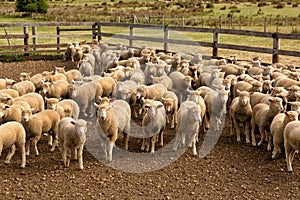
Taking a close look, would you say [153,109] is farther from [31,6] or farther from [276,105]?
[31,6]

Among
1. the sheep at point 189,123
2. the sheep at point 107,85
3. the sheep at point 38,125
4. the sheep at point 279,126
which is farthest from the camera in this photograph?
the sheep at point 107,85

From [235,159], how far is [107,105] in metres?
2.66

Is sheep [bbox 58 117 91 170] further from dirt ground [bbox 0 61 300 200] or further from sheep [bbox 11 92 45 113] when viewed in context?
sheep [bbox 11 92 45 113]

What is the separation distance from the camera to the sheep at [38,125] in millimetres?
8031

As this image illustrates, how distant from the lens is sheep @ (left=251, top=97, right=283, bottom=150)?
27.6 ft

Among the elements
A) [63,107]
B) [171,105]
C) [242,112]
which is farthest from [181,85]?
[63,107]

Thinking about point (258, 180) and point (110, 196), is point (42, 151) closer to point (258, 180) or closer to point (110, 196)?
point (110, 196)

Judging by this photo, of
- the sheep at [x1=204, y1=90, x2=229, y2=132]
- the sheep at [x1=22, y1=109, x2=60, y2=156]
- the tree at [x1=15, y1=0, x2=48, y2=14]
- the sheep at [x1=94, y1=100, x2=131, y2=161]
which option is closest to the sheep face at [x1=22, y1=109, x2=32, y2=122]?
the sheep at [x1=22, y1=109, x2=60, y2=156]

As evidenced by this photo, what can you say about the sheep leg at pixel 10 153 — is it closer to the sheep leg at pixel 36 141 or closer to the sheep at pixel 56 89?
the sheep leg at pixel 36 141

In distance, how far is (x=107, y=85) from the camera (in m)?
11.2

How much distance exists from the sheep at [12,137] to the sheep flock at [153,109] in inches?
0.7

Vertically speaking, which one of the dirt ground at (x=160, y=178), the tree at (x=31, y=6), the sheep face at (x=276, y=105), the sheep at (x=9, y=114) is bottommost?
the dirt ground at (x=160, y=178)

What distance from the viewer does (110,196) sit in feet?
21.6

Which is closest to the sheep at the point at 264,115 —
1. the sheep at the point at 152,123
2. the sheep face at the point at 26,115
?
the sheep at the point at 152,123
